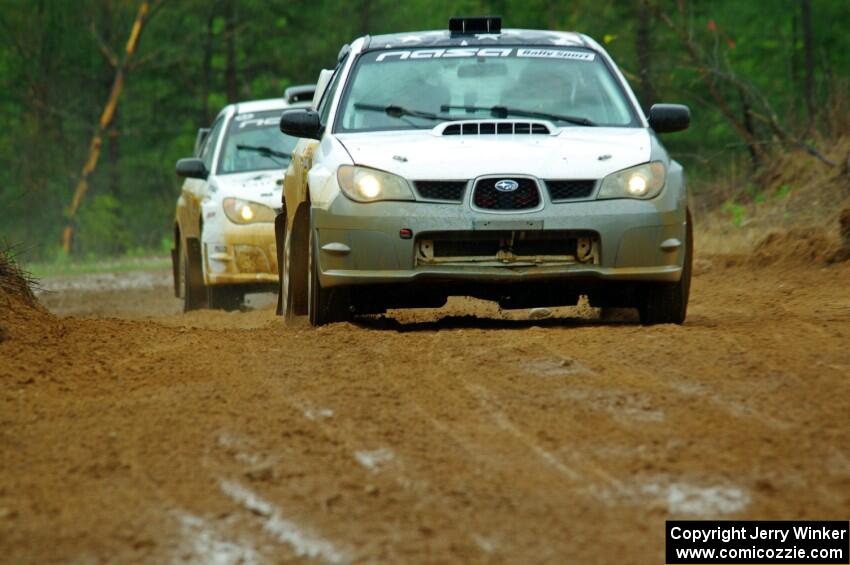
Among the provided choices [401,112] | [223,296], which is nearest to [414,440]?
[401,112]

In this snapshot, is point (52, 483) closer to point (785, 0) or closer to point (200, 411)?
point (200, 411)

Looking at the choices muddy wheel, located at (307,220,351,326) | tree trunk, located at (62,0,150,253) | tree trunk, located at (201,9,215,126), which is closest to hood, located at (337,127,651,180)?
muddy wheel, located at (307,220,351,326)

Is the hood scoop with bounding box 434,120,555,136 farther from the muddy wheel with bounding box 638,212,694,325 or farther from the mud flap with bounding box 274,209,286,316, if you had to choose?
the mud flap with bounding box 274,209,286,316

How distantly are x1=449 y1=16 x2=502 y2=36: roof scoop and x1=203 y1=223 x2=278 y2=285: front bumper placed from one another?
4.11m

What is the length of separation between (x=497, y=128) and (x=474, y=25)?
155 cm

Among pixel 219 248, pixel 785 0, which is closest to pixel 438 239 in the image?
pixel 219 248

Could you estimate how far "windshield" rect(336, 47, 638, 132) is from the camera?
894 cm

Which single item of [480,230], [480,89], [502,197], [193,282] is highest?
[480,89]

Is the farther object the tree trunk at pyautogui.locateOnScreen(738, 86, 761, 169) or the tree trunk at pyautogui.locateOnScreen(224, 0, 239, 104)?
the tree trunk at pyautogui.locateOnScreen(224, 0, 239, 104)

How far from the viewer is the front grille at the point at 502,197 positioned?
800 centimetres

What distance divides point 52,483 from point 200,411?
3.48 feet

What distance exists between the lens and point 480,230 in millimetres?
7965

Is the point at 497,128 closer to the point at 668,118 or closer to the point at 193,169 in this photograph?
the point at 668,118

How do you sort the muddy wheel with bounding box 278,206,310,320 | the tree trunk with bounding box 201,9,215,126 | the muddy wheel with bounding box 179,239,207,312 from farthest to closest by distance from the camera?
the tree trunk with bounding box 201,9,215,126 < the muddy wheel with bounding box 179,239,207,312 < the muddy wheel with bounding box 278,206,310,320
